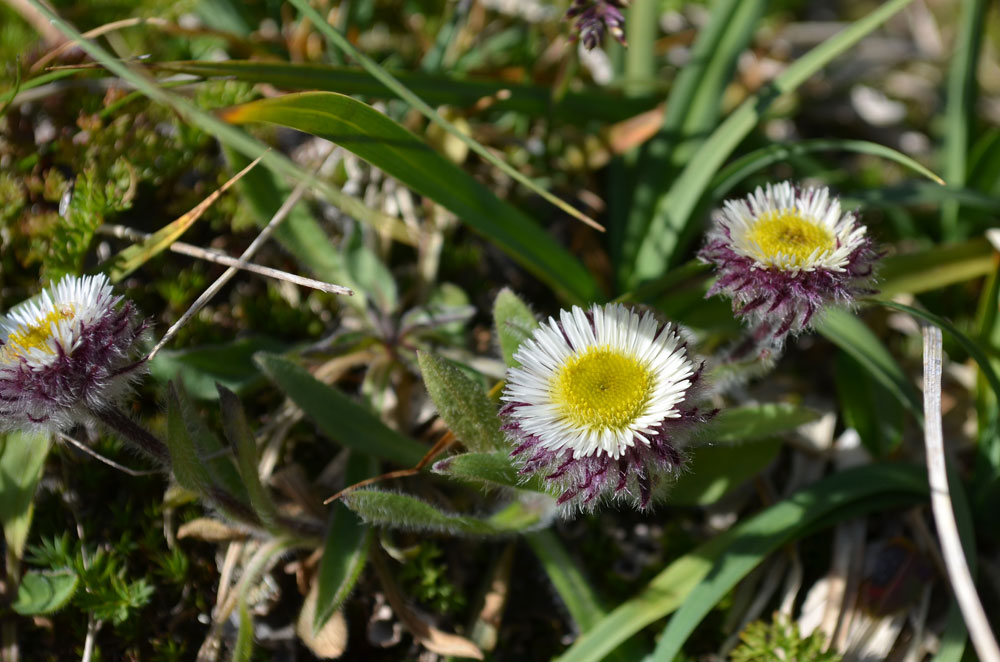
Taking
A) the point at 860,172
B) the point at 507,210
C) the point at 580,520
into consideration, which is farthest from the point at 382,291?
the point at 860,172

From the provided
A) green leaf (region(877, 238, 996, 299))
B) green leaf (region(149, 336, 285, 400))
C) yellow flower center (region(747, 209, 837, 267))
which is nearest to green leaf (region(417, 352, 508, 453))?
green leaf (region(149, 336, 285, 400))

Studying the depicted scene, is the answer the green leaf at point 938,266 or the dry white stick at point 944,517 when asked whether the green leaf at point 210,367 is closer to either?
the dry white stick at point 944,517

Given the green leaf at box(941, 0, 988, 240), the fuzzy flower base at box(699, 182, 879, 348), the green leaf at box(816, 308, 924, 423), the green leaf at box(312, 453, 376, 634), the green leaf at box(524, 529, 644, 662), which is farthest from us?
the green leaf at box(941, 0, 988, 240)

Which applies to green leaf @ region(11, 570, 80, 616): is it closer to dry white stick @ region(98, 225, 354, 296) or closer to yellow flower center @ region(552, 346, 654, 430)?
dry white stick @ region(98, 225, 354, 296)

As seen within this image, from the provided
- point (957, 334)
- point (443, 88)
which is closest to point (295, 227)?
point (443, 88)

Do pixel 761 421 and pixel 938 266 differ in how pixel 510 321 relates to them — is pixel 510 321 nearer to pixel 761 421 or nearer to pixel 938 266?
pixel 761 421

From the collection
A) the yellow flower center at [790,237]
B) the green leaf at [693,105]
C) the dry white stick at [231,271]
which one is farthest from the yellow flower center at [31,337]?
the green leaf at [693,105]

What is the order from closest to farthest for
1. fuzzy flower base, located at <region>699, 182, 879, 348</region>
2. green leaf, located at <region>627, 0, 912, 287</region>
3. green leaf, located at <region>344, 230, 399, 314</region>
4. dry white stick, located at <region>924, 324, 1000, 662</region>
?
dry white stick, located at <region>924, 324, 1000, 662</region> → fuzzy flower base, located at <region>699, 182, 879, 348</region> → green leaf, located at <region>627, 0, 912, 287</region> → green leaf, located at <region>344, 230, 399, 314</region>
